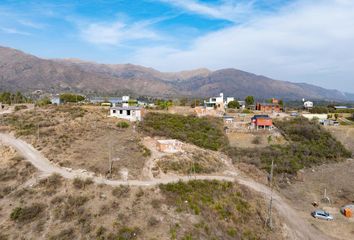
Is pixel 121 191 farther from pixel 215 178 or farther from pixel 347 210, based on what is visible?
pixel 347 210

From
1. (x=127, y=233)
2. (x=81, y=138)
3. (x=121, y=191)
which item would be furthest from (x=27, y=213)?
(x=81, y=138)

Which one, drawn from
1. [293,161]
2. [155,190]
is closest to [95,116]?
[155,190]

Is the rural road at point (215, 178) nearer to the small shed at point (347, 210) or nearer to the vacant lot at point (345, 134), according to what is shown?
the small shed at point (347, 210)

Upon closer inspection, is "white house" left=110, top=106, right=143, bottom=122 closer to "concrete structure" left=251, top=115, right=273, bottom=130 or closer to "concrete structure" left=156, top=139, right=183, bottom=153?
"concrete structure" left=156, top=139, right=183, bottom=153

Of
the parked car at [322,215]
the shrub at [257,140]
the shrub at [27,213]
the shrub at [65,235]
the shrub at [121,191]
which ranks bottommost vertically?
the parked car at [322,215]

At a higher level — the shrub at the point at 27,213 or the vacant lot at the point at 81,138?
the vacant lot at the point at 81,138

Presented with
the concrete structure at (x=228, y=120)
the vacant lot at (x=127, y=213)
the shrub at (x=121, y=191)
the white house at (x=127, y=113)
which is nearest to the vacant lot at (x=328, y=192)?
the vacant lot at (x=127, y=213)

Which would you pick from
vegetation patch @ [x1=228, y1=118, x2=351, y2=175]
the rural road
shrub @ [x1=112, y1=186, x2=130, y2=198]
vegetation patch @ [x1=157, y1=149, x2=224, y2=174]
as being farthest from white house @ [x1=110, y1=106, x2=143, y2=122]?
shrub @ [x1=112, y1=186, x2=130, y2=198]

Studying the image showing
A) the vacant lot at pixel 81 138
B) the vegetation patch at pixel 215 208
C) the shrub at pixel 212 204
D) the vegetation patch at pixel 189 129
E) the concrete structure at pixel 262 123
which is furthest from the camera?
the concrete structure at pixel 262 123
